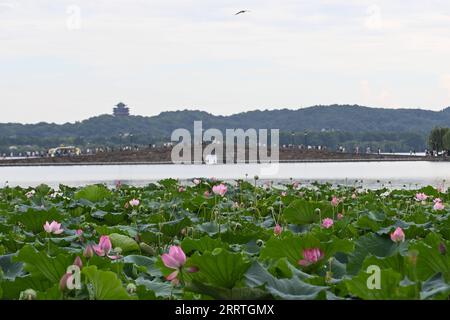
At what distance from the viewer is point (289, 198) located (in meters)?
8.30

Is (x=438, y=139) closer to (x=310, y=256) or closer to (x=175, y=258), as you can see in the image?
(x=310, y=256)

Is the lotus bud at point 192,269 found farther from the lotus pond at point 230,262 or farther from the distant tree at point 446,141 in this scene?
the distant tree at point 446,141

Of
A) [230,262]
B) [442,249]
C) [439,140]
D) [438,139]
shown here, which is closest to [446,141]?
[438,139]

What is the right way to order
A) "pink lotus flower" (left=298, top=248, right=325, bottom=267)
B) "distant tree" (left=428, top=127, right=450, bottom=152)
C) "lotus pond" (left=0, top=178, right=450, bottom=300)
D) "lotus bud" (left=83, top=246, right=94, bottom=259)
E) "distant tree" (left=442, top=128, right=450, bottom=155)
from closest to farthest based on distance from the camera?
"lotus pond" (left=0, top=178, right=450, bottom=300), "lotus bud" (left=83, top=246, right=94, bottom=259), "pink lotus flower" (left=298, top=248, right=325, bottom=267), "distant tree" (left=442, top=128, right=450, bottom=155), "distant tree" (left=428, top=127, right=450, bottom=152)

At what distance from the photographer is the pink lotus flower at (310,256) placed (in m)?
3.30

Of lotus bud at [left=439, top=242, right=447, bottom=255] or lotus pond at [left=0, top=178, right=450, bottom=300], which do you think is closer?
lotus pond at [left=0, top=178, right=450, bottom=300]

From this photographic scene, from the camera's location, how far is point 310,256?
3307mm

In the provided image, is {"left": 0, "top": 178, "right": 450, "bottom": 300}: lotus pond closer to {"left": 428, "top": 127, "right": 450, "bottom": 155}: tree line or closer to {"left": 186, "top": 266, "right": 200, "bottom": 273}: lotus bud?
{"left": 186, "top": 266, "right": 200, "bottom": 273}: lotus bud

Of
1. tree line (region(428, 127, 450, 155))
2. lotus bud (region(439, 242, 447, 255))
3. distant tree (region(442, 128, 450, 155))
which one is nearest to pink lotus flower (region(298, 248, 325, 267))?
lotus bud (region(439, 242, 447, 255))

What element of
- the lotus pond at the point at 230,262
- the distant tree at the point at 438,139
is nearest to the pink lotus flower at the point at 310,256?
the lotus pond at the point at 230,262

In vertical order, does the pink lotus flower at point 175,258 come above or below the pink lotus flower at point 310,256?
above

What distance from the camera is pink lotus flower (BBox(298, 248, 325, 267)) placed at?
3.30m

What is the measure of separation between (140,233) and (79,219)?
1.58 metres
